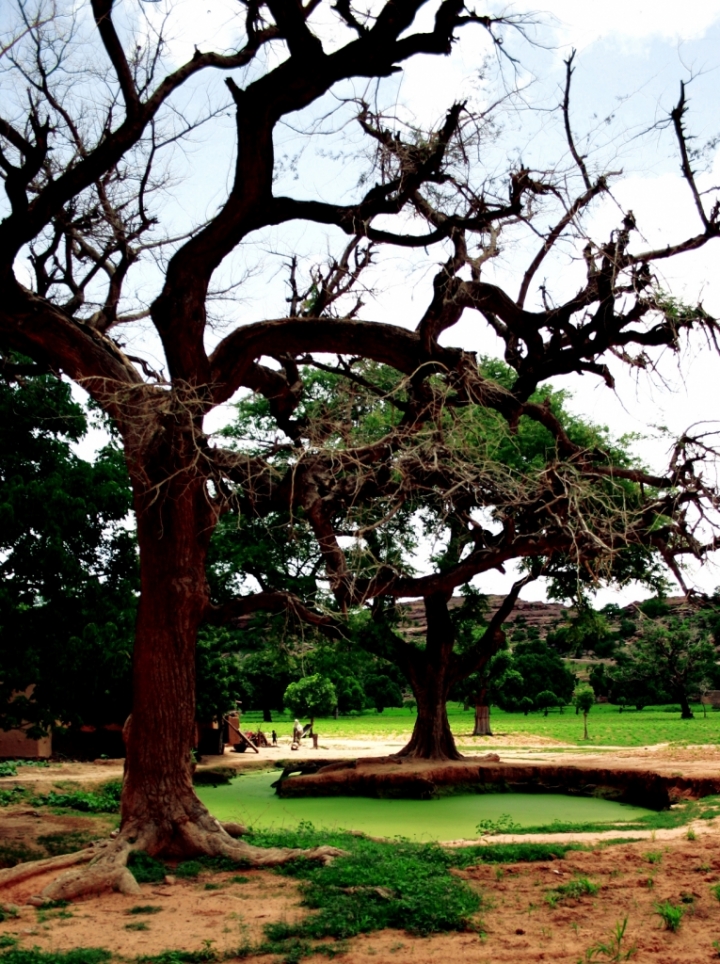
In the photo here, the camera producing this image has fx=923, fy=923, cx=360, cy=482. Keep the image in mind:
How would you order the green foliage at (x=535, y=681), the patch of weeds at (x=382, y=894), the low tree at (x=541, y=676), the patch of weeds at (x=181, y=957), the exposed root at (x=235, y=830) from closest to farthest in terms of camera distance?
the patch of weeds at (x=181, y=957) → the patch of weeds at (x=382, y=894) → the exposed root at (x=235, y=830) → the green foliage at (x=535, y=681) → the low tree at (x=541, y=676)

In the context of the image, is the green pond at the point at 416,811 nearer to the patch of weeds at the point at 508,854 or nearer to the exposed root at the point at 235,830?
the exposed root at the point at 235,830

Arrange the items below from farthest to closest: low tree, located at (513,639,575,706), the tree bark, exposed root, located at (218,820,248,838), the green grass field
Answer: low tree, located at (513,639,575,706)
the tree bark
the green grass field
exposed root, located at (218,820,248,838)

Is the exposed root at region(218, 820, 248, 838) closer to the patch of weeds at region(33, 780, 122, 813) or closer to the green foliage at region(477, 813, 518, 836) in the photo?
the green foliage at region(477, 813, 518, 836)

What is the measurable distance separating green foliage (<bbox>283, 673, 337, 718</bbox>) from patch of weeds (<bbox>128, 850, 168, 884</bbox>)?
21.2 metres

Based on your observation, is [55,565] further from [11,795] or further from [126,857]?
[11,795]

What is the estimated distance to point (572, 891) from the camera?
19.7 feet

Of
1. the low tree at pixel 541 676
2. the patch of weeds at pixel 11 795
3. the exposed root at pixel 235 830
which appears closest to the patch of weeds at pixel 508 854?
the exposed root at pixel 235 830

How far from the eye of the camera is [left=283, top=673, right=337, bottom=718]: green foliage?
94.5 feet

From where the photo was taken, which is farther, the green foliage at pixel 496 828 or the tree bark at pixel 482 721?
the tree bark at pixel 482 721

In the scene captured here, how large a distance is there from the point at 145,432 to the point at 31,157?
243cm

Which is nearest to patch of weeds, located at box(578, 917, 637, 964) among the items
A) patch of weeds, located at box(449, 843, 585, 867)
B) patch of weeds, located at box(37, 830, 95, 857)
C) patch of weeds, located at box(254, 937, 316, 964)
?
patch of weeds, located at box(254, 937, 316, 964)

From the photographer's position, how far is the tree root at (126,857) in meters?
6.54

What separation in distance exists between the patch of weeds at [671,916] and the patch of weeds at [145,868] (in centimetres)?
362

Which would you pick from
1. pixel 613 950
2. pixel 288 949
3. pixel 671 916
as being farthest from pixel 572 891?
pixel 288 949
